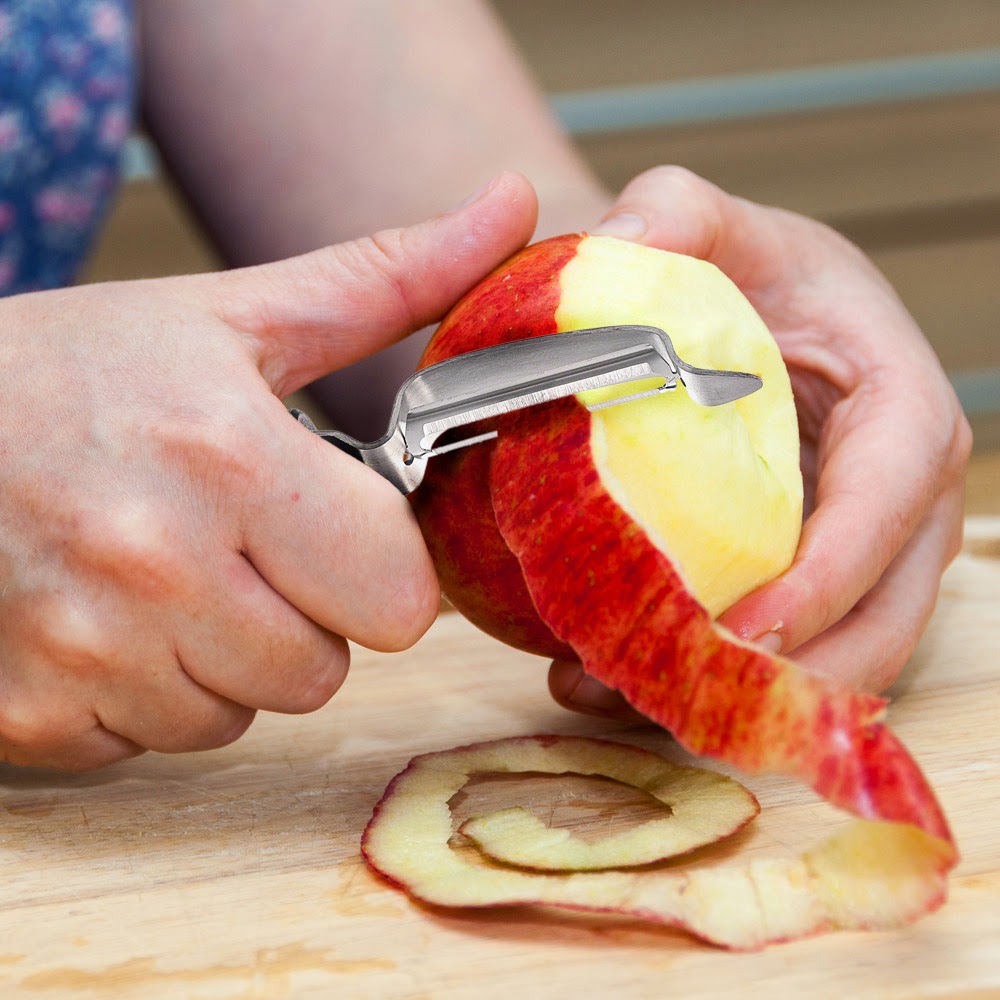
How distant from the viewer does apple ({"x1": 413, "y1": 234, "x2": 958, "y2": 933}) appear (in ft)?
1.93

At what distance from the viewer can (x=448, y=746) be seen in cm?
88

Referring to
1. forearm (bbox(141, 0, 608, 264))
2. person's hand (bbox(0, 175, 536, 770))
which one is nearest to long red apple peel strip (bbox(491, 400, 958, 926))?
person's hand (bbox(0, 175, 536, 770))

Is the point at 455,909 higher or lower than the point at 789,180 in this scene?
higher


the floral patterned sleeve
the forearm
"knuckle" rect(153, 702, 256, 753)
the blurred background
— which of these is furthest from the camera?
the blurred background

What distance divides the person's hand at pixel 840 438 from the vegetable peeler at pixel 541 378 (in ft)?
0.53

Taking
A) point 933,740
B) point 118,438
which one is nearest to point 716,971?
point 933,740

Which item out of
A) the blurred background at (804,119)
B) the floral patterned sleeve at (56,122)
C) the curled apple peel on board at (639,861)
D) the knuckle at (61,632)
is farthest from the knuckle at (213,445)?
the blurred background at (804,119)

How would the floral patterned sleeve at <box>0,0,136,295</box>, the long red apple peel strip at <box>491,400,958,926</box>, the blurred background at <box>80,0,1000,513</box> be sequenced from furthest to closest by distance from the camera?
1. the blurred background at <box>80,0,1000,513</box>
2. the floral patterned sleeve at <box>0,0,136,295</box>
3. the long red apple peel strip at <box>491,400,958,926</box>

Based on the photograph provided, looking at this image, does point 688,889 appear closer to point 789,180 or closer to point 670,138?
point 670,138

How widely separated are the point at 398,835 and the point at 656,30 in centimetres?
227

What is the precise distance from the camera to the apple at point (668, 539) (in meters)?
0.59

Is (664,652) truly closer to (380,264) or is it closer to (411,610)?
(411,610)

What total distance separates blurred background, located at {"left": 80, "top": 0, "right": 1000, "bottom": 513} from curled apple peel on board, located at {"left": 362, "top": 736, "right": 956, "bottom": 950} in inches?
71.7

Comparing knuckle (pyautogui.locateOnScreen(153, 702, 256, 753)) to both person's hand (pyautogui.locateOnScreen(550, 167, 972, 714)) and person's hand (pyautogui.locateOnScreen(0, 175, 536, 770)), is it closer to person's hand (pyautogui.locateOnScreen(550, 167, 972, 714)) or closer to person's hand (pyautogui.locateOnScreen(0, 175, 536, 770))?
person's hand (pyautogui.locateOnScreen(0, 175, 536, 770))
